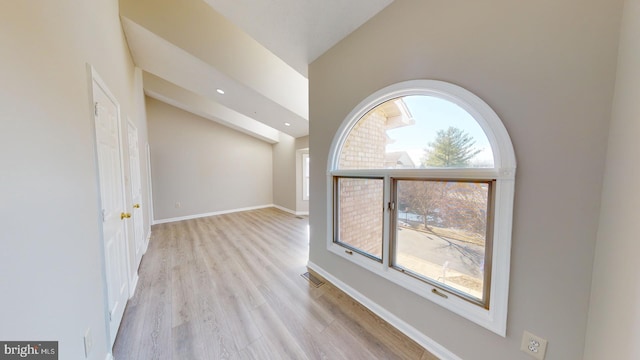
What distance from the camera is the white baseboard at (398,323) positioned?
1384 mm

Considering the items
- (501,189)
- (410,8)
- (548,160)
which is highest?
(410,8)

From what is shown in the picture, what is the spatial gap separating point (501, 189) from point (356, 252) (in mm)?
1302

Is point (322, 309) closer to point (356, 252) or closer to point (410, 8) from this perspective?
point (356, 252)

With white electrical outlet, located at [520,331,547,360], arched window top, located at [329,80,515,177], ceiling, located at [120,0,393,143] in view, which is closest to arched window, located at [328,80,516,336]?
arched window top, located at [329,80,515,177]

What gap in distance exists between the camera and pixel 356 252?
6.59ft

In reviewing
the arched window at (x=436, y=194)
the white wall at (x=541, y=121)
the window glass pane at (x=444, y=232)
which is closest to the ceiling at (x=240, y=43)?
the white wall at (x=541, y=121)

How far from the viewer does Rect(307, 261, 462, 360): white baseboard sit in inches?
54.5

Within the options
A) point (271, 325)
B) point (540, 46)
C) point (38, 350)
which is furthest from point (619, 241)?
point (38, 350)

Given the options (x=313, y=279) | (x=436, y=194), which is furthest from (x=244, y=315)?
(x=436, y=194)

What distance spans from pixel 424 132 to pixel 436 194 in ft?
1.58

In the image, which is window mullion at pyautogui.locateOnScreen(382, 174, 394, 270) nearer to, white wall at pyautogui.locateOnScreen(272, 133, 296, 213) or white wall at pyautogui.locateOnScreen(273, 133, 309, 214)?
white wall at pyautogui.locateOnScreen(273, 133, 309, 214)

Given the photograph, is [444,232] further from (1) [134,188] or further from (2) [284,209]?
(2) [284,209]

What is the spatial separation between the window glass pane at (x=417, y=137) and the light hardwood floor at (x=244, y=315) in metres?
1.40

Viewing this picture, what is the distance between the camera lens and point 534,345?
1.05m
